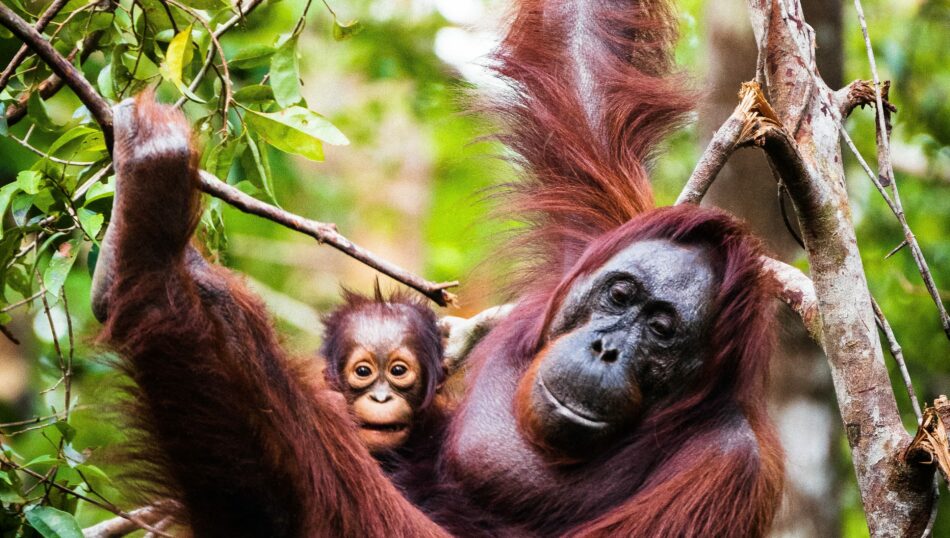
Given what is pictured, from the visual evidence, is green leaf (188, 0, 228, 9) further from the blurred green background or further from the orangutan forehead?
the orangutan forehead

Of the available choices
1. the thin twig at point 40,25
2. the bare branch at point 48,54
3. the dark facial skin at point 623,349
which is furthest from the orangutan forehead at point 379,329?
the bare branch at point 48,54

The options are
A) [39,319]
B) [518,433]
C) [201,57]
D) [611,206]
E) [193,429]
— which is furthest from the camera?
[39,319]

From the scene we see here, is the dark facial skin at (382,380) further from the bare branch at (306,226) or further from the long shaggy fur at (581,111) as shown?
the bare branch at (306,226)

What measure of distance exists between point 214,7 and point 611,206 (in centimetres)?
191

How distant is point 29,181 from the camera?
3.15 m

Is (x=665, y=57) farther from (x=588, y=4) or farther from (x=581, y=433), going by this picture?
(x=581, y=433)

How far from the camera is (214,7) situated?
3.66m

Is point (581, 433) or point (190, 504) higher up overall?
point (581, 433)

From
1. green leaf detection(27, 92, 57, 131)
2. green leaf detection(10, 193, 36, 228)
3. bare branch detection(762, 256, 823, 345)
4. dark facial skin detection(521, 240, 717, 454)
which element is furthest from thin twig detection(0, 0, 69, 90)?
bare branch detection(762, 256, 823, 345)

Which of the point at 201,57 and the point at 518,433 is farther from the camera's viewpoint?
the point at 518,433

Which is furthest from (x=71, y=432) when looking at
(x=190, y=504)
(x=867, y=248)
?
(x=867, y=248)

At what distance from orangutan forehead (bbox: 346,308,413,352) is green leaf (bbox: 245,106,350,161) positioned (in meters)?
1.24

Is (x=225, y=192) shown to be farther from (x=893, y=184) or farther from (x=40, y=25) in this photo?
(x=893, y=184)

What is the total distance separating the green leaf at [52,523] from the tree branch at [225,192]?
1021mm
